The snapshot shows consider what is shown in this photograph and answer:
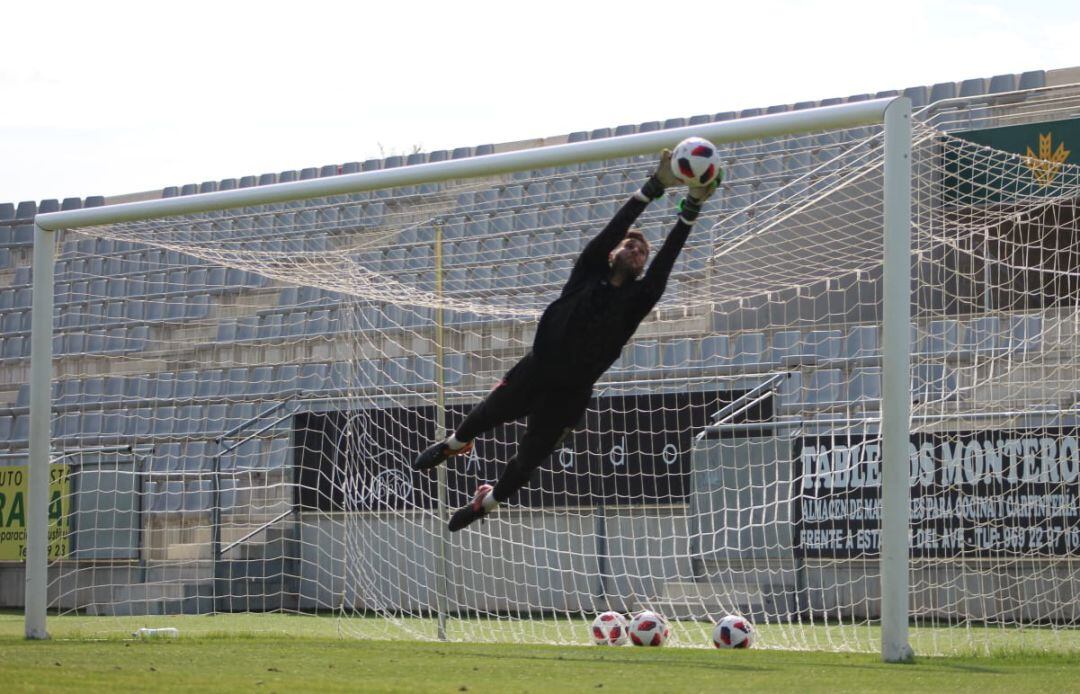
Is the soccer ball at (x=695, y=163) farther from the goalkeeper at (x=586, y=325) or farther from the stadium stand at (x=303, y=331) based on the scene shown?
the stadium stand at (x=303, y=331)

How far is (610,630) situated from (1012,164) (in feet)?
16.0

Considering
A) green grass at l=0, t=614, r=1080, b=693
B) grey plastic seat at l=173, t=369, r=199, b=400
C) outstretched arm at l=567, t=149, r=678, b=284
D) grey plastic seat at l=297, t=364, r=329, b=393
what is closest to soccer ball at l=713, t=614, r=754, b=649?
green grass at l=0, t=614, r=1080, b=693

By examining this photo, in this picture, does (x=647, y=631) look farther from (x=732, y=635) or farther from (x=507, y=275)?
(x=507, y=275)

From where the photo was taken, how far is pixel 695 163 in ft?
18.9

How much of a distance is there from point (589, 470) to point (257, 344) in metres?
6.60

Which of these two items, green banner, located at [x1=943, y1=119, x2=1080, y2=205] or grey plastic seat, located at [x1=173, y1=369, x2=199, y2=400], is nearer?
green banner, located at [x1=943, y1=119, x2=1080, y2=205]

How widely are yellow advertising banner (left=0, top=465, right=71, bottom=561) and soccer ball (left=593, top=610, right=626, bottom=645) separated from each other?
283 inches

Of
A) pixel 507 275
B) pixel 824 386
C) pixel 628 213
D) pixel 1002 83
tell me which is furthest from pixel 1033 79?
pixel 628 213

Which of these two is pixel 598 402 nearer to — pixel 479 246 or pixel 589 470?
pixel 589 470

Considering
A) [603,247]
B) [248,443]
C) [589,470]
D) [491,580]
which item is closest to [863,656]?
[603,247]

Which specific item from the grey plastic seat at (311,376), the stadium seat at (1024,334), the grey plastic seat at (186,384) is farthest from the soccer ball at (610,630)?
the grey plastic seat at (186,384)

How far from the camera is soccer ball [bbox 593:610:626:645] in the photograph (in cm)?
811

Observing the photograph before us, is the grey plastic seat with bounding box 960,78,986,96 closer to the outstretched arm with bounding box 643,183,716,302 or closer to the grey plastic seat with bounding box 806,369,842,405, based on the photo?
the grey plastic seat with bounding box 806,369,842,405

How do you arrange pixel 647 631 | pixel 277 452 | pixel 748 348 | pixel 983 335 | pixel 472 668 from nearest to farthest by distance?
1. pixel 472 668
2. pixel 647 631
3. pixel 983 335
4. pixel 748 348
5. pixel 277 452
